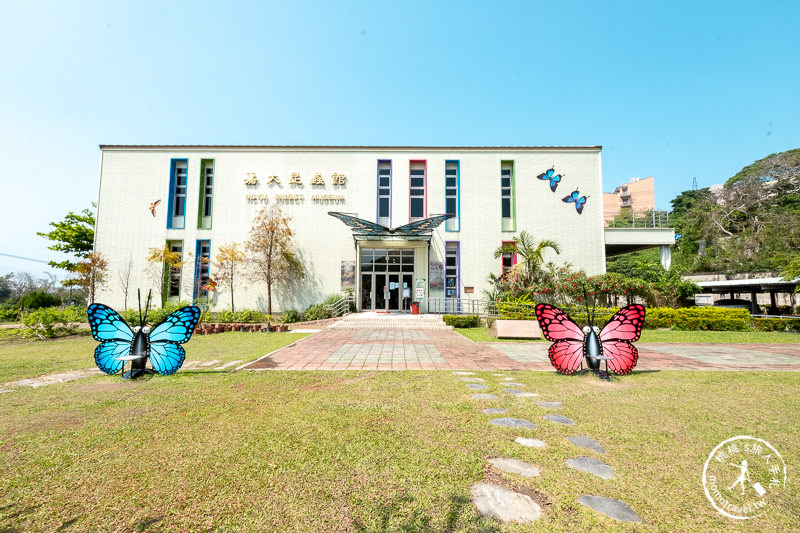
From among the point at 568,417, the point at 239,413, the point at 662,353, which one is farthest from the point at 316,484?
the point at 662,353

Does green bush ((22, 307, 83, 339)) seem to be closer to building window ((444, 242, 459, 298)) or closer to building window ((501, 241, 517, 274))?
building window ((444, 242, 459, 298))

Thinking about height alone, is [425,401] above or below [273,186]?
below

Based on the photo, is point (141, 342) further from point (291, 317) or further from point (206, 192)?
point (206, 192)

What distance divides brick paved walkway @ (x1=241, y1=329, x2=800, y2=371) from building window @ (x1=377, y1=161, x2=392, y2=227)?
36.5 ft

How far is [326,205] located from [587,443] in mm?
19078

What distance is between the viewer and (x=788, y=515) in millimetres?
1878

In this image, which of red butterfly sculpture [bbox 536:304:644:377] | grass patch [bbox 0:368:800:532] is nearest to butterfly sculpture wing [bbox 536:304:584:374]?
red butterfly sculpture [bbox 536:304:644:377]

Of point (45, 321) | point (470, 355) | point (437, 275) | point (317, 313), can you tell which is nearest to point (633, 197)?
point (437, 275)

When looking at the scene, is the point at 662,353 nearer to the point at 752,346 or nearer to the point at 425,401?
the point at 752,346

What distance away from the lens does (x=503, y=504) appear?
199 centimetres

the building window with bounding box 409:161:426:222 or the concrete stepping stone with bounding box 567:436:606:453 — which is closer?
the concrete stepping stone with bounding box 567:436:606:453

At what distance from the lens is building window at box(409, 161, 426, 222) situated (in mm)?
20406

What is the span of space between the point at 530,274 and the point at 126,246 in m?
23.0

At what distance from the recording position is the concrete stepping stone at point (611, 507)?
186 cm
